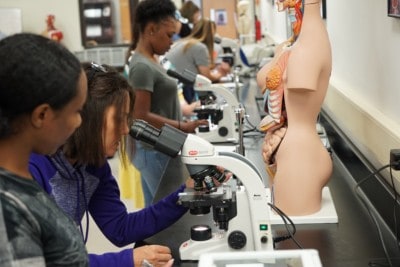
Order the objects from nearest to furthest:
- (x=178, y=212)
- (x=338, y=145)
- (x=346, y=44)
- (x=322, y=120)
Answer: (x=178, y=212) < (x=338, y=145) < (x=346, y=44) < (x=322, y=120)

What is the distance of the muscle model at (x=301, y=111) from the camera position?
1.61m

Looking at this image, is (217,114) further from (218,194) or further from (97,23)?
(97,23)

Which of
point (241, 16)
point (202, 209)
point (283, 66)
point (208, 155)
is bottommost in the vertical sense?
point (202, 209)

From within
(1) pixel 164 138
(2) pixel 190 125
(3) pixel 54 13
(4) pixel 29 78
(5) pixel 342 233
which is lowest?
(5) pixel 342 233

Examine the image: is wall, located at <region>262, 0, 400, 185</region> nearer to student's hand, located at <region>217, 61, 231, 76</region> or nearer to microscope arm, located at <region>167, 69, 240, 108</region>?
microscope arm, located at <region>167, 69, 240, 108</region>

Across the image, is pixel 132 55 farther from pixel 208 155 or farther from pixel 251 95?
pixel 251 95

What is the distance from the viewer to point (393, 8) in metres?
1.71

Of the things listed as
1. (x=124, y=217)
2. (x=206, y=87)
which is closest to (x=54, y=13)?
(x=206, y=87)

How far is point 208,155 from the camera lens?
1345 mm

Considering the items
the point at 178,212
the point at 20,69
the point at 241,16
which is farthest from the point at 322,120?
the point at 241,16

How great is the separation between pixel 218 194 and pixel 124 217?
347 mm

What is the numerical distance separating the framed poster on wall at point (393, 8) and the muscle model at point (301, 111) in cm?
22

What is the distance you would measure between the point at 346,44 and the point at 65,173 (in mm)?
1630

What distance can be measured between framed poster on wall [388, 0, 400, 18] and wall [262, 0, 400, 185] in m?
0.03
